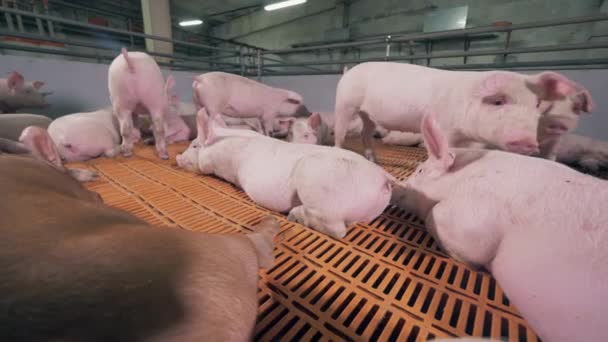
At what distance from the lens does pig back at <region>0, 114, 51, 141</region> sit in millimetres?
1862

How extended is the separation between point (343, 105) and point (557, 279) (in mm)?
1709

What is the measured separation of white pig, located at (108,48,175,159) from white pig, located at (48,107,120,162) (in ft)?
0.51

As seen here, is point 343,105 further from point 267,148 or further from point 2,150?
point 2,150

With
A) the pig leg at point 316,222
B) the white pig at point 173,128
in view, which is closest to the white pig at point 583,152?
Answer: the pig leg at point 316,222

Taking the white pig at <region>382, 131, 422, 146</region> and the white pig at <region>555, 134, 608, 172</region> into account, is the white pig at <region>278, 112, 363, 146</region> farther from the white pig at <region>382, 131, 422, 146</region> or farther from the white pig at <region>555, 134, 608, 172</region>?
the white pig at <region>555, 134, 608, 172</region>

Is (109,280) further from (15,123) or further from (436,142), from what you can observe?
(15,123)

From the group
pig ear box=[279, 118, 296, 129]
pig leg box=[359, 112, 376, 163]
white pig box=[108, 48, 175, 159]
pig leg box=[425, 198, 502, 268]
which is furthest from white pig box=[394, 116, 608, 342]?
pig ear box=[279, 118, 296, 129]

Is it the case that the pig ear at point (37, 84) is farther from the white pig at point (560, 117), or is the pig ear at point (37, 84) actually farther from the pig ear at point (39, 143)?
the white pig at point (560, 117)

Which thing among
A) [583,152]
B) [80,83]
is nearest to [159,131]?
[80,83]

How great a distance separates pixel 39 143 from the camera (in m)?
1.06

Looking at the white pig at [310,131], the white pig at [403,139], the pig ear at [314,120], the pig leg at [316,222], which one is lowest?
the pig leg at [316,222]

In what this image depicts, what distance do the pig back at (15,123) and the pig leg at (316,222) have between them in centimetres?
213

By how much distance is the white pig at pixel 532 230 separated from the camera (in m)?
0.50

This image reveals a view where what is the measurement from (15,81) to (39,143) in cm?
228
